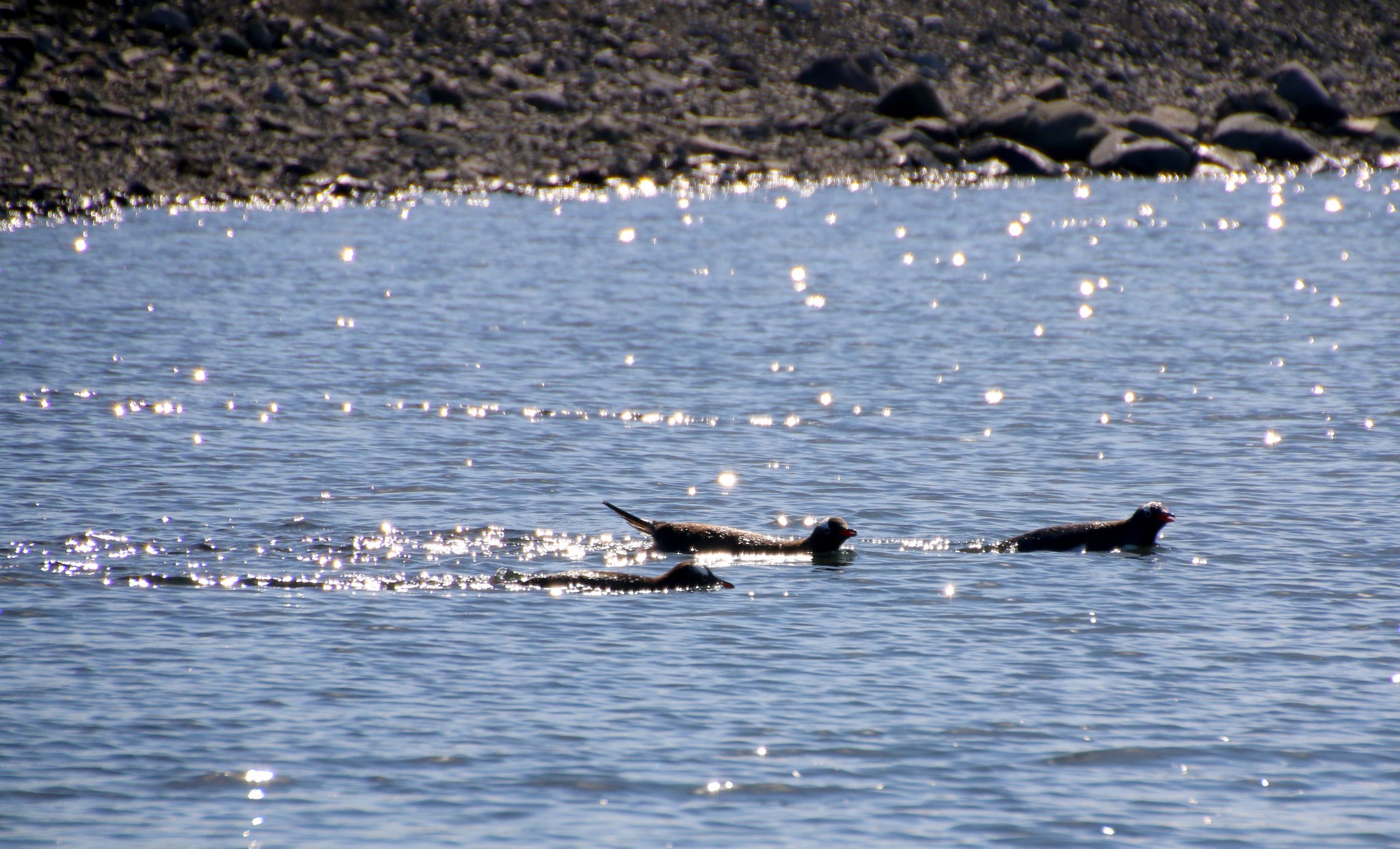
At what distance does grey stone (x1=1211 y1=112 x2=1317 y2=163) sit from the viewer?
190 ft

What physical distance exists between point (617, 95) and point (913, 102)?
9619 mm

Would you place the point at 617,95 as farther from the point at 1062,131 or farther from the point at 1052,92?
the point at 1052,92

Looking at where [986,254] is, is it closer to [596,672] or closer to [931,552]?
[931,552]

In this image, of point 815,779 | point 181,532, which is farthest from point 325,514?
point 815,779

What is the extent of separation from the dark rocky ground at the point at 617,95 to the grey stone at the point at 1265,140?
0.36ft

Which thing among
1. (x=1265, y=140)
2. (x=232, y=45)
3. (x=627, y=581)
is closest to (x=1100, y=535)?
(x=627, y=581)

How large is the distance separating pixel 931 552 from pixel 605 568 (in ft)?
9.90

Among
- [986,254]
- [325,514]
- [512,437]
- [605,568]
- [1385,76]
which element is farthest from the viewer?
[1385,76]

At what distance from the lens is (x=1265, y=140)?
191ft

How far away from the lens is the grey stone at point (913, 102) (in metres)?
55.9

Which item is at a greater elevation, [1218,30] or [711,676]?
[1218,30]

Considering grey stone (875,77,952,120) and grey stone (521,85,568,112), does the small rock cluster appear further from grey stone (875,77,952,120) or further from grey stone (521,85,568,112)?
grey stone (521,85,568,112)

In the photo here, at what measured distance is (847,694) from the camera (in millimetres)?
11914

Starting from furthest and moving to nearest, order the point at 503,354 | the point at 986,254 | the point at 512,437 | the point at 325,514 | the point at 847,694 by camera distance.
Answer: the point at 986,254, the point at 503,354, the point at 512,437, the point at 325,514, the point at 847,694
